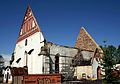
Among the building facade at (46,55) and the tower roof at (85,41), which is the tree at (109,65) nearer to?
the building facade at (46,55)

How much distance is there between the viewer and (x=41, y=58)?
30562 mm

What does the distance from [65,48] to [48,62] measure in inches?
187

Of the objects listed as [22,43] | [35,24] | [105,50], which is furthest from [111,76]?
[22,43]

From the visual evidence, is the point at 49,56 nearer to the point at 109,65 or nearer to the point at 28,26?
the point at 28,26

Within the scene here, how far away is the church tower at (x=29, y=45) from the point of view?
3195cm

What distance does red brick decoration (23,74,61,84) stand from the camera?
22.3m

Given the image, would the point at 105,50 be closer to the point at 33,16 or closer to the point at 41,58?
the point at 41,58

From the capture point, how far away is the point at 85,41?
4184 cm

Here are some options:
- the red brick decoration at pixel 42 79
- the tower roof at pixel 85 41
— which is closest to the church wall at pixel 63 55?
the tower roof at pixel 85 41

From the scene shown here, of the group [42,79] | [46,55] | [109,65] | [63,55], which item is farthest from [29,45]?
[109,65]

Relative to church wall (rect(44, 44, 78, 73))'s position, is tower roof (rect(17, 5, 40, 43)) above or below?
above

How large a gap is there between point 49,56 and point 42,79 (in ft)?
28.1

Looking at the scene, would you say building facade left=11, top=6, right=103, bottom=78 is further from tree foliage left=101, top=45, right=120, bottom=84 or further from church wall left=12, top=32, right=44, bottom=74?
tree foliage left=101, top=45, right=120, bottom=84

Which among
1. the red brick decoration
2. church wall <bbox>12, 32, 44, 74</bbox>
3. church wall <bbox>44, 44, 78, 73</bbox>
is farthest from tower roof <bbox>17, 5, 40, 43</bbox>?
the red brick decoration
